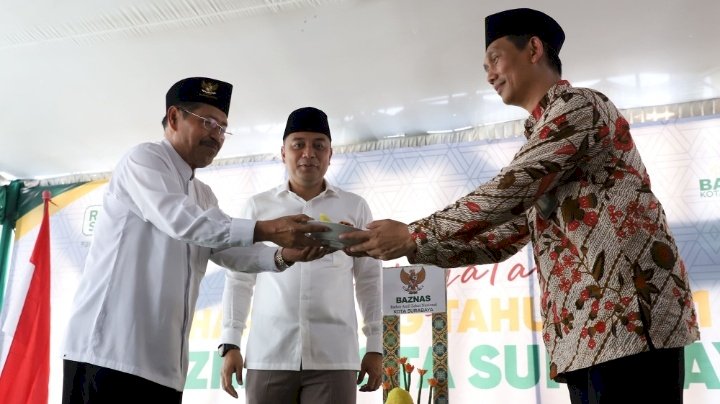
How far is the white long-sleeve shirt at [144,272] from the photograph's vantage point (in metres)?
1.79

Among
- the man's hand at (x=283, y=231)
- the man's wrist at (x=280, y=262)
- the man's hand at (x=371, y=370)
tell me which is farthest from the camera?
the man's hand at (x=371, y=370)

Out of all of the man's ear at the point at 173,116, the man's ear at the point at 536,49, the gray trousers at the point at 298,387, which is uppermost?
the man's ear at the point at 173,116

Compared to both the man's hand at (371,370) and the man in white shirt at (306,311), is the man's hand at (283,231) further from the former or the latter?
the man's hand at (371,370)

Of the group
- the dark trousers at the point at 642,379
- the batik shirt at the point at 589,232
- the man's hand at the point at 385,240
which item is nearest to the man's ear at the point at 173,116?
the man's hand at the point at 385,240

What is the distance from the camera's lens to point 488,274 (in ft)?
12.9

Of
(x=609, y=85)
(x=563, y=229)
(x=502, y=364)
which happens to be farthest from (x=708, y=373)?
(x=563, y=229)

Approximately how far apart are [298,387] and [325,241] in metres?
0.77

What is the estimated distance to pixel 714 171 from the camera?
12.2 ft

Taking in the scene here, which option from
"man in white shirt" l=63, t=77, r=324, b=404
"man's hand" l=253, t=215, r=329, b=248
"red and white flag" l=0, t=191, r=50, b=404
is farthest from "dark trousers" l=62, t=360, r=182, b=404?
"red and white flag" l=0, t=191, r=50, b=404

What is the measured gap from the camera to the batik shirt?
1.28m

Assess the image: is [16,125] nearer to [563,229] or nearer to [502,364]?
[502,364]

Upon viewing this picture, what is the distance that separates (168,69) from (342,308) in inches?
81.9

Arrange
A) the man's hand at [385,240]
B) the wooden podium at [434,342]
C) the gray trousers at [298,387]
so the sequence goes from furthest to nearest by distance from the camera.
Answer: the wooden podium at [434,342]
the gray trousers at [298,387]
the man's hand at [385,240]

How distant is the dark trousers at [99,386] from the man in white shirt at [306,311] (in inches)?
29.6
